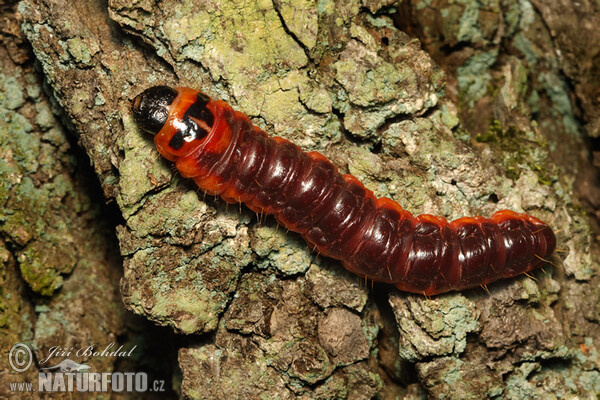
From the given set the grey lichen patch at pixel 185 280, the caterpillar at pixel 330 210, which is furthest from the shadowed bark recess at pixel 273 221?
the caterpillar at pixel 330 210

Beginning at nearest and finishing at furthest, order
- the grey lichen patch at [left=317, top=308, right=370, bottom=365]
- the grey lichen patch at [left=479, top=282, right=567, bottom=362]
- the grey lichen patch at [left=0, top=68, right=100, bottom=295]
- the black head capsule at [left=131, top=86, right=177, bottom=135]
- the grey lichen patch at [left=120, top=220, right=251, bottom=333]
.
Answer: the black head capsule at [left=131, top=86, right=177, bottom=135] < the grey lichen patch at [left=120, top=220, right=251, bottom=333] < the grey lichen patch at [left=317, top=308, right=370, bottom=365] < the grey lichen patch at [left=479, top=282, right=567, bottom=362] < the grey lichen patch at [left=0, top=68, right=100, bottom=295]

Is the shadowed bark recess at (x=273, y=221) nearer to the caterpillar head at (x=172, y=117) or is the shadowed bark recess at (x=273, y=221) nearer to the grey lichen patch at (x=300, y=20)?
the grey lichen patch at (x=300, y=20)

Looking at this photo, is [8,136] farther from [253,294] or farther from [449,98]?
[449,98]

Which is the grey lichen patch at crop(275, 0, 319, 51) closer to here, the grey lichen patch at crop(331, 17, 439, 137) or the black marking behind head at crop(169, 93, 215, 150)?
the grey lichen patch at crop(331, 17, 439, 137)

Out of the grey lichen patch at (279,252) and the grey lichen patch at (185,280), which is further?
the grey lichen patch at (279,252)

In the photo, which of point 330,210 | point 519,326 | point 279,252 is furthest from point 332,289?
point 519,326

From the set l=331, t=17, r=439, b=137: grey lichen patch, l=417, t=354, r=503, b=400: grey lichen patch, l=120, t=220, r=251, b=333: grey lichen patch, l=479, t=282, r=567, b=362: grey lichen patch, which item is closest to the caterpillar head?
l=120, t=220, r=251, b=333: grey lichen patch

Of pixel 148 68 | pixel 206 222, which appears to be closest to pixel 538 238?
pixel 206 222
